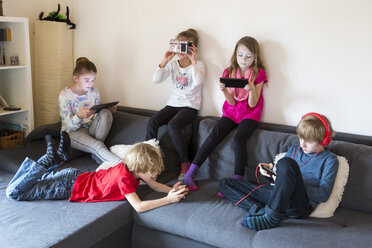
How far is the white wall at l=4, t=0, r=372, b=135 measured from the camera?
2.26 metres

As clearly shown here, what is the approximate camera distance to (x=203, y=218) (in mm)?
1929

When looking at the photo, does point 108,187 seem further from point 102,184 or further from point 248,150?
point 248,150

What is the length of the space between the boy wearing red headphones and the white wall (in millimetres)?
459

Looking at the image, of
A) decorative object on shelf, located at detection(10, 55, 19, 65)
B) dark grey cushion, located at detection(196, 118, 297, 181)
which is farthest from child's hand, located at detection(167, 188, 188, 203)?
decorative object on shelf, located at detection(10, 55, 19, 65)

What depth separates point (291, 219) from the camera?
1938 mm

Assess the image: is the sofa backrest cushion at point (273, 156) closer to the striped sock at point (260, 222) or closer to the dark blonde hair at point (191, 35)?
the striped sock at point (260, 222)

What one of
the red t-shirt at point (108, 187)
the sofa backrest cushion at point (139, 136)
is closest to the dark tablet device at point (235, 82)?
the sofa backrest cushion at point (139, 136)

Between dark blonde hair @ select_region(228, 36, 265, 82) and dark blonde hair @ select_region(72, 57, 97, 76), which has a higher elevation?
dark blonde hair @ select_region(228, 36, 265, 82)

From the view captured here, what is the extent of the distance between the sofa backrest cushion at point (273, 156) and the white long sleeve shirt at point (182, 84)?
266 mm

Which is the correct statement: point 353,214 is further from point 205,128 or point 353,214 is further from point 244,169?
point 205,128

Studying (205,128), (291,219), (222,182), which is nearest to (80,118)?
(205,128)

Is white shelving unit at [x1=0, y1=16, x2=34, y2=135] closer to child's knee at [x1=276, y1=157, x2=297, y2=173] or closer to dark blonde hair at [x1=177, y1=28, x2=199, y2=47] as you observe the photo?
dark blonde hair at [x1=177, y1=28, x2=199, y2=47]

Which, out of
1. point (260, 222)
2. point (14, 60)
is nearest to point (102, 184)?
point (260, 222)

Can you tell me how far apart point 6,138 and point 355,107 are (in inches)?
107
